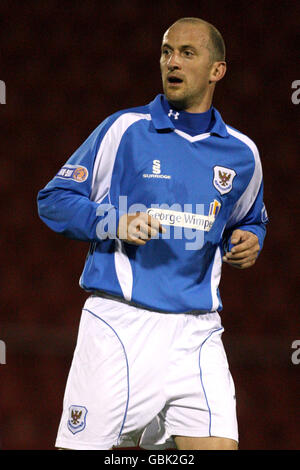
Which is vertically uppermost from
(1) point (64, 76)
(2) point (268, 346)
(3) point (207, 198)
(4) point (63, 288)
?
(1) point (64, 76)

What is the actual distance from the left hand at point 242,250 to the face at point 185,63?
0.90ft

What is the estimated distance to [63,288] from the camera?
2994 mm

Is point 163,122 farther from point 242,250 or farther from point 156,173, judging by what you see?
point 242,250

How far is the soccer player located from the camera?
1.40 metres

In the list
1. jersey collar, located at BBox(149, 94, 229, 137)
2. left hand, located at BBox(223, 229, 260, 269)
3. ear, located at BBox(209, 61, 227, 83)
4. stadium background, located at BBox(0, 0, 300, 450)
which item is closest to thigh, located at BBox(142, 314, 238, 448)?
left hand, located at BBox(223, 229, 260, 269)

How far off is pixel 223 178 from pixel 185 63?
0.24m

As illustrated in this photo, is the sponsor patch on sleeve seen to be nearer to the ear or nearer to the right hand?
the right hand

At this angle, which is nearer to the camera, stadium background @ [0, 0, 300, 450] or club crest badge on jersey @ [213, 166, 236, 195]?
club crest badge on jersey @ [213, 166, 236, 195]

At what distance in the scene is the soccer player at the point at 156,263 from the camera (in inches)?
55.2

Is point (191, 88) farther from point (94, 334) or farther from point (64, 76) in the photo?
point (64, 76)

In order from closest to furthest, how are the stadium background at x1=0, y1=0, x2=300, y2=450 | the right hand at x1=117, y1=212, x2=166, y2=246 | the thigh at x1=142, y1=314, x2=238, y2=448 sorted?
the right hand at x1=117, y1=212, x2=166, y2=246 → the thigh at x1=142, y1=314, x2=238, y2=448 → the stadium background at x1=0, y1=0, x2=300, y2=450

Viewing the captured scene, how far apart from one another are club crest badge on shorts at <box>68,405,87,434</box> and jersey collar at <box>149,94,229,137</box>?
22.0 inches
